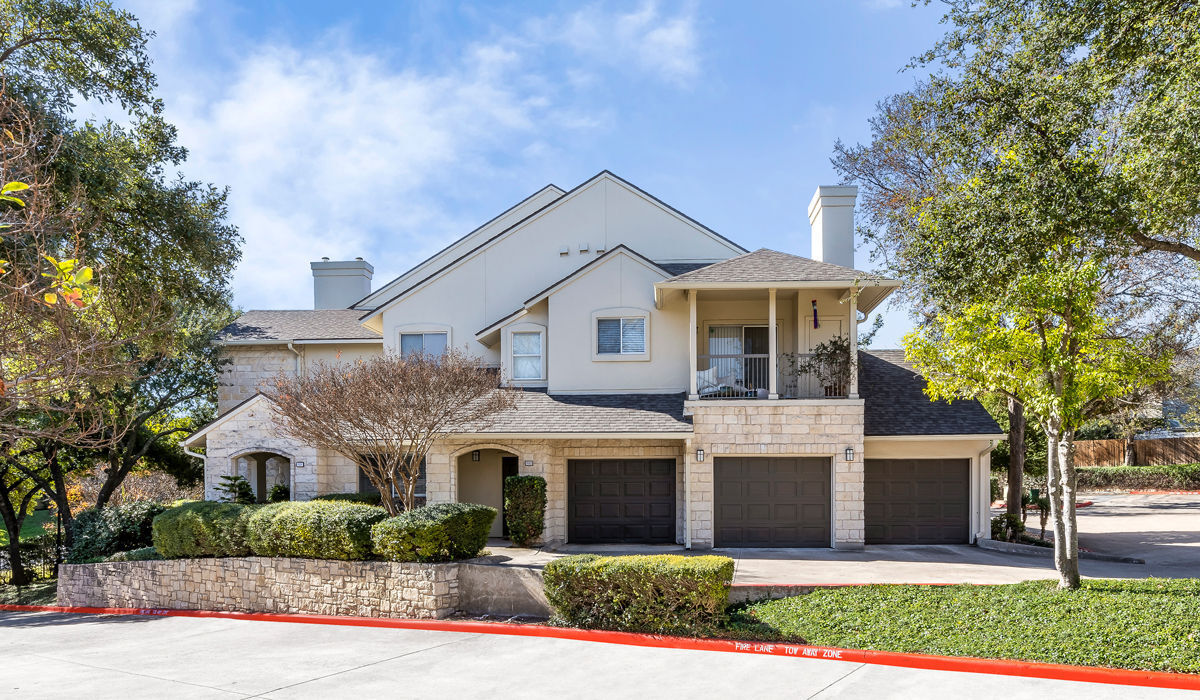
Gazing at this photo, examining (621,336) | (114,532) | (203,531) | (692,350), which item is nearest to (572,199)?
(621,336)

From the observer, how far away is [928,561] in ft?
48.1

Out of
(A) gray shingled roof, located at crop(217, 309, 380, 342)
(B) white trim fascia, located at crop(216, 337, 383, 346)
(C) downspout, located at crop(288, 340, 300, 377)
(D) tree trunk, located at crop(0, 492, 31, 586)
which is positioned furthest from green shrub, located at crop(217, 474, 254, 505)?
(D) tree trunk, located at crop(0, 492, 31, 586)

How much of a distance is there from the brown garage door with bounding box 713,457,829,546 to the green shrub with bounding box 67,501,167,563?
1237 centimetres

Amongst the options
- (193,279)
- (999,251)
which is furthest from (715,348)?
(193,279)

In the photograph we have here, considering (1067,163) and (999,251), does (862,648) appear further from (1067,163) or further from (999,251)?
(1067,163)

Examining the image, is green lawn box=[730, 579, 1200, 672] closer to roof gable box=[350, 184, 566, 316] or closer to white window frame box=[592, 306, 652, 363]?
white window frame box=[592, 306, 652, 363]

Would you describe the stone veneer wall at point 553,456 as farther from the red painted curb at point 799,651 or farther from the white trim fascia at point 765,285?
the red painted curb at point 799,651

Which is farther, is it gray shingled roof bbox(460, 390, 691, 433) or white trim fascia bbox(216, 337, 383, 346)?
white trim fascia bbox(216, 337, 383, 346)

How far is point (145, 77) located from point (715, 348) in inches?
490

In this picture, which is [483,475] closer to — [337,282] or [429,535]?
[429,535]

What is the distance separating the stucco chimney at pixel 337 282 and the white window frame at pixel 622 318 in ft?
35.5

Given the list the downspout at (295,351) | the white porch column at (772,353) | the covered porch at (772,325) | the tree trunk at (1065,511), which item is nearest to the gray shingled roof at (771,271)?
the covered porch at (772,325)

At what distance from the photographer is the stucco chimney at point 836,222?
19.6m

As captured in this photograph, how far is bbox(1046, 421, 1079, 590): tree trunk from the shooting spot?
1032 cm
